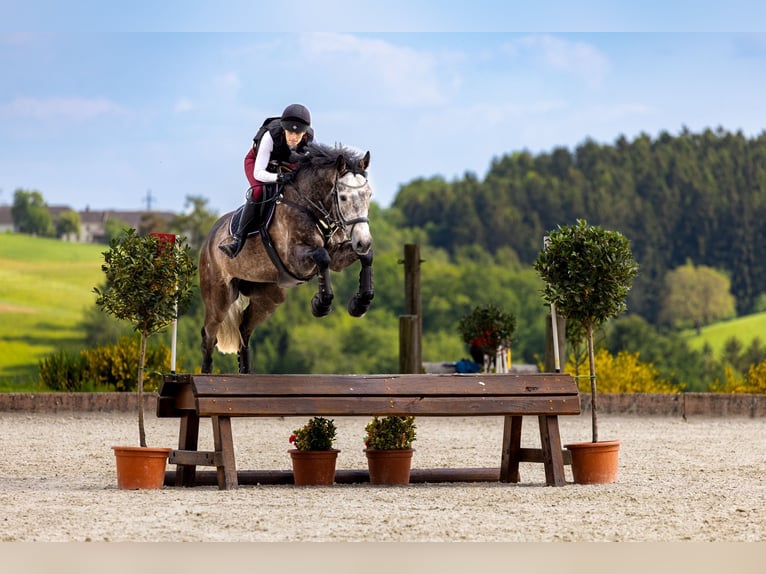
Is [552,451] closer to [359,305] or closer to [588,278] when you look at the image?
[588,278]

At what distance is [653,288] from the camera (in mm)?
67750

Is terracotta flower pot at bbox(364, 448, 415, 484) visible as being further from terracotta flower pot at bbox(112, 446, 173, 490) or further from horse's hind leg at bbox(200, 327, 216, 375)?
terracotta flower pot at bbox(112, 446, 173, 490)

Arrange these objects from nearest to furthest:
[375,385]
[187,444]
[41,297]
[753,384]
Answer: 1. [375,385]
2. [187,444]
3. [753,384]
4. [41,297]

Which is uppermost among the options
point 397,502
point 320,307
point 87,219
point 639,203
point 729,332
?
point 639,203

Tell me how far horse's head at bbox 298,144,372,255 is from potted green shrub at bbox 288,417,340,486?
1.97 metres

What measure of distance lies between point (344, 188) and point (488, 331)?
885 centimetres

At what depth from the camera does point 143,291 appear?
8.66 meters

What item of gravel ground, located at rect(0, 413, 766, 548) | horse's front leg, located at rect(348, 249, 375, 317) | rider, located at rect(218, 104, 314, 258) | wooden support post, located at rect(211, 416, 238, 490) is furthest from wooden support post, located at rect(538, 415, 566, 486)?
rider, located at rect(218, 104, 314, 258)

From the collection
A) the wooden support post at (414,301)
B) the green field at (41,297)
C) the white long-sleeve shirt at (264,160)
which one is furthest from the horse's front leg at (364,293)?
the green field at (41,297)

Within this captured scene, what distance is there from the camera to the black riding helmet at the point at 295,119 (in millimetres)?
8398

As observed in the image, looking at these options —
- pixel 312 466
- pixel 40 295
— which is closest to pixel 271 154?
pixel 312 466

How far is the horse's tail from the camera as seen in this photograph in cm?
908

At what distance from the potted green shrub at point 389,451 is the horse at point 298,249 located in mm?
1356

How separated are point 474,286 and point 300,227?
59456mm
